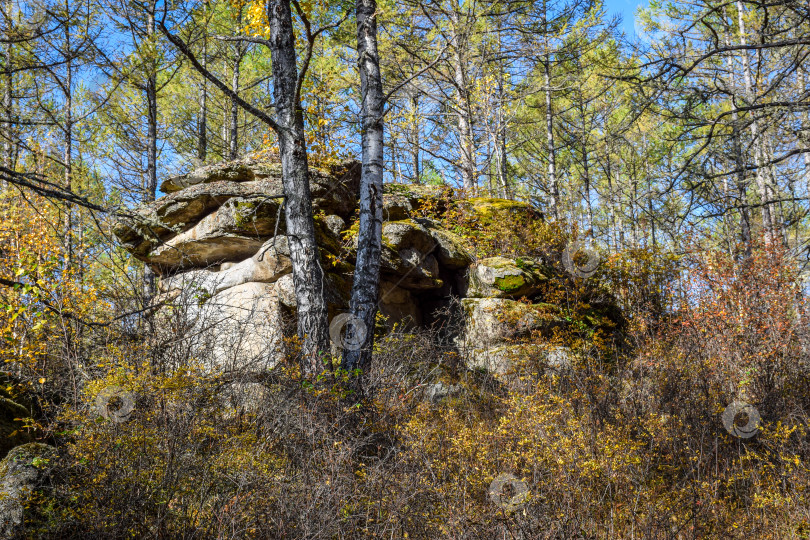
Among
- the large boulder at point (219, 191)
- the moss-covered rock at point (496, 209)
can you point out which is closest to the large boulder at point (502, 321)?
the moss-covered rock at point (496, 209)

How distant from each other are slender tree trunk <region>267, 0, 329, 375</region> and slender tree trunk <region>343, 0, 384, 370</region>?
36 centimetres

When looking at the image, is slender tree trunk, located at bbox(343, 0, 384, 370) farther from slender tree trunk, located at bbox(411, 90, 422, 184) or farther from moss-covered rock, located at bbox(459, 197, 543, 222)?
slender tree trunk, located at bbox(411, 90, 422, 184)

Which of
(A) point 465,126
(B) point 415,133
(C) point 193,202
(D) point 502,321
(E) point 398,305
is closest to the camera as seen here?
(C) point 193,202

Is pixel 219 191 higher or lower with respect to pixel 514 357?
higher

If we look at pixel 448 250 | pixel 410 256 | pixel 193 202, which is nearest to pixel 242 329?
pixel 193 202

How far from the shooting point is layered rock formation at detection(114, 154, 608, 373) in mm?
7148

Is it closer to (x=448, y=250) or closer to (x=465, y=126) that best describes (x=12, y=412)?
(x=448, y=250)

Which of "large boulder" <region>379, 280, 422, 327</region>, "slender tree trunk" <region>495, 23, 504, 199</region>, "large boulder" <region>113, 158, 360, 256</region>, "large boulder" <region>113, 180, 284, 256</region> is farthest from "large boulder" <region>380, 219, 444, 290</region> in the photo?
"slender tree trunk" <region>495, 23, 504, 199</region>

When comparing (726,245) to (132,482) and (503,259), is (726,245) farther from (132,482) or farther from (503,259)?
(132,482)

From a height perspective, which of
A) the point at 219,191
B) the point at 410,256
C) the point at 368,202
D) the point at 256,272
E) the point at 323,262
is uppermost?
the point at 219,191

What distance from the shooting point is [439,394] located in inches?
246

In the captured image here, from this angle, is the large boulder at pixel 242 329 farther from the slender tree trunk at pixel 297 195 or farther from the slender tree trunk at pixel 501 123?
the slender tree trunk at pixel 501 123

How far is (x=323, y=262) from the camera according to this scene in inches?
297

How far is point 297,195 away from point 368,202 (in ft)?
2.44
